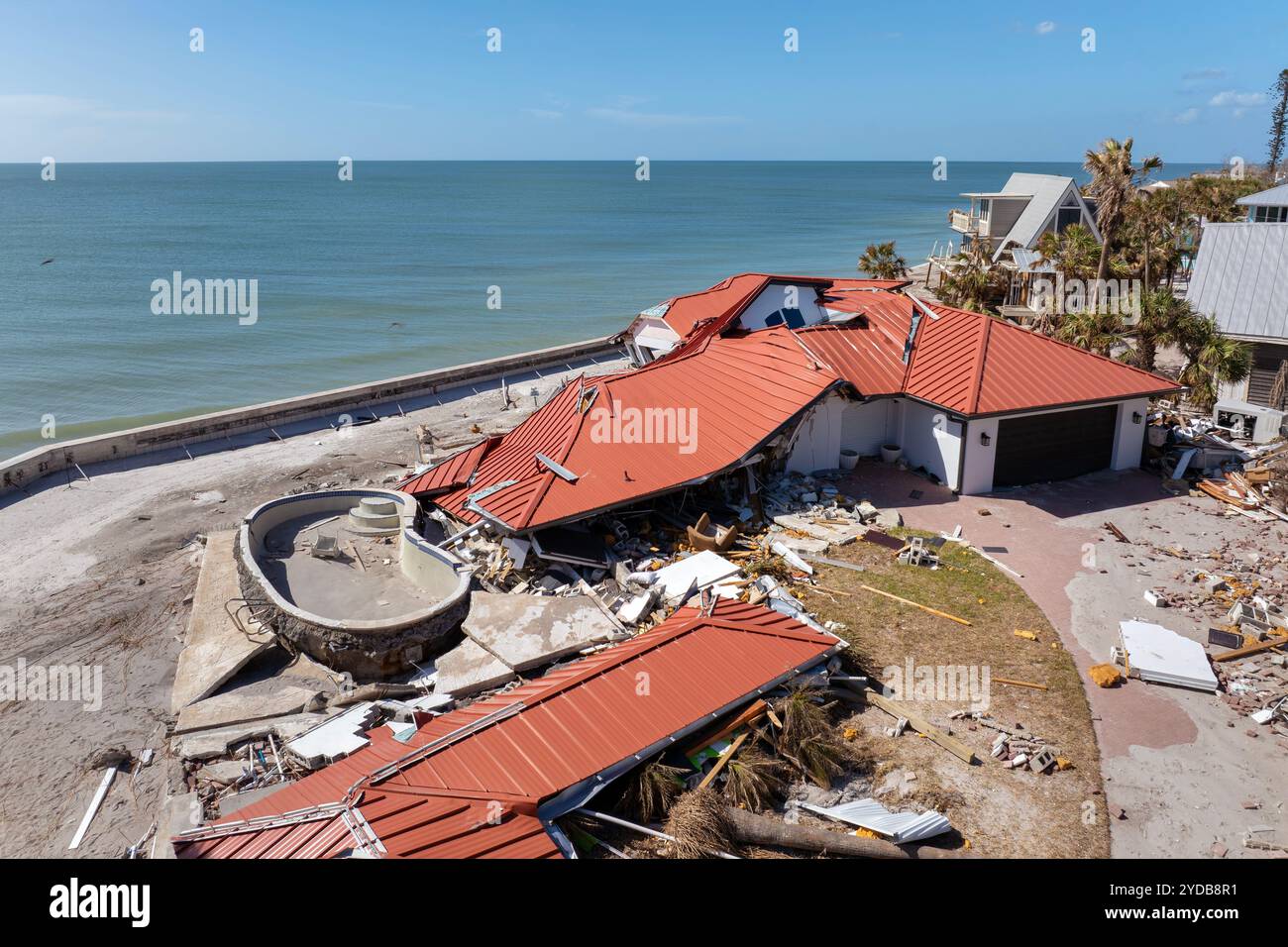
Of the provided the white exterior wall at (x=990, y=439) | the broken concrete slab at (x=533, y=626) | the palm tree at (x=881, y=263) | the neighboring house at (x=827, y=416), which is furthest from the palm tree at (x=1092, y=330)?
the broken concrete slab at (x=533, y=626)

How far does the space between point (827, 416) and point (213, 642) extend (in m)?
15.4

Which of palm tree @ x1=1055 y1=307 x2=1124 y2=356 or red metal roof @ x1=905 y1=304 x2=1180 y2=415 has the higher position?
palm tree @ x1=1055 y1=307 x2=1124 y2=356

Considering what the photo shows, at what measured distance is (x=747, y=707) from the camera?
44.4ft

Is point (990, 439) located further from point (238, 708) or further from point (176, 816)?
point (176, 816)

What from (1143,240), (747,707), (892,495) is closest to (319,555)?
(747,707)

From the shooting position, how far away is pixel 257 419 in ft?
101

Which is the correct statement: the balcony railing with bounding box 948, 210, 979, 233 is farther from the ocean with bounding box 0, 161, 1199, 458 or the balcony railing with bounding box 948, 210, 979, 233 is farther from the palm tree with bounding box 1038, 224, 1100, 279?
the palm tree with bounding box 1038, 224, 1100, 279

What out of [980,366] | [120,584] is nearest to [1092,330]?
[980,366]

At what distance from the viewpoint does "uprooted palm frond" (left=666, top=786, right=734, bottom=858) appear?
11.1 metres

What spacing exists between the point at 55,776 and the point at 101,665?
3632 mm

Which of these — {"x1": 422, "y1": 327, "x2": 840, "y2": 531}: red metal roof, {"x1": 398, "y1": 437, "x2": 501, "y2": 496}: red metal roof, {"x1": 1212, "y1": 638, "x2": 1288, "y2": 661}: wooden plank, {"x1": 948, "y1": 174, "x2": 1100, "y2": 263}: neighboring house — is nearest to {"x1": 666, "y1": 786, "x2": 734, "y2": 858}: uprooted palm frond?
{"x1": 422, "y1": 327, "x2": 840, "y2": 531}: red metal roof

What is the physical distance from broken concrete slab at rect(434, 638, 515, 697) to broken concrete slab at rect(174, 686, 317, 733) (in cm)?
236
